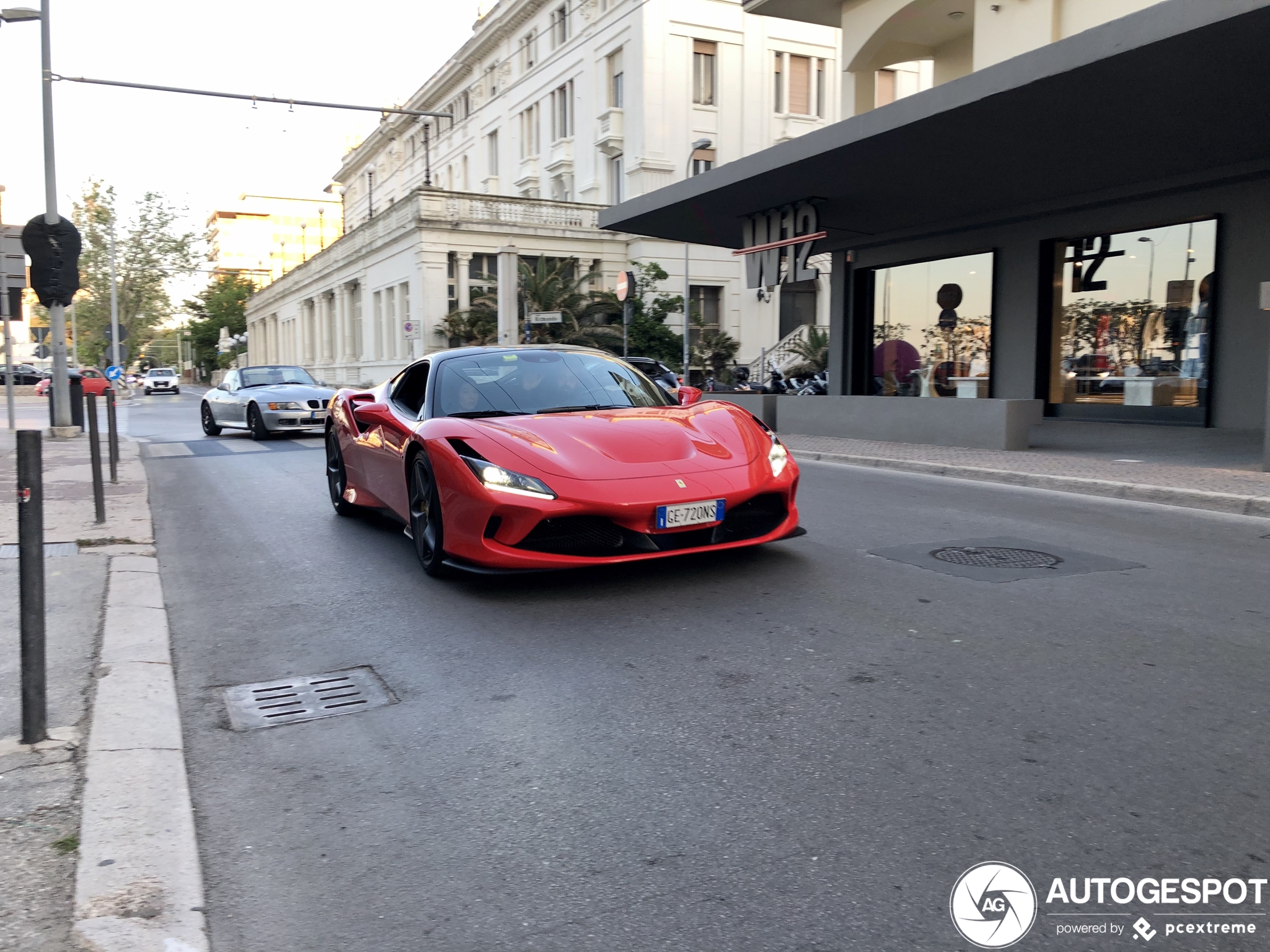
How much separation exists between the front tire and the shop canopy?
352 inches

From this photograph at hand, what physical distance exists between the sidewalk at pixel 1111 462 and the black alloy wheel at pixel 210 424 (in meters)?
11.2

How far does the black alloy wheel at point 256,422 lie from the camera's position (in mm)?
17906

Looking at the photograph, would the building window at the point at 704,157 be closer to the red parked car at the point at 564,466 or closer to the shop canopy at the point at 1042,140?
the shop canopy at the point at 1042,140

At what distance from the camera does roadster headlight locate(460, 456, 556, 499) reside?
5.21 metres

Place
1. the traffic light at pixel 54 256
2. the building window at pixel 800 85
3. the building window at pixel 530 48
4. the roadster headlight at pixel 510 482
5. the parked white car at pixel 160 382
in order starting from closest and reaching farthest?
the roadster headlight at pixel 510 482 < the traffic light at pixel 54 256 < the building window at pixel 800 85 < the building window at pixel 530 48 < the parked white car at pixel 160 382

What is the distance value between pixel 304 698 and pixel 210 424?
17503 millimetres

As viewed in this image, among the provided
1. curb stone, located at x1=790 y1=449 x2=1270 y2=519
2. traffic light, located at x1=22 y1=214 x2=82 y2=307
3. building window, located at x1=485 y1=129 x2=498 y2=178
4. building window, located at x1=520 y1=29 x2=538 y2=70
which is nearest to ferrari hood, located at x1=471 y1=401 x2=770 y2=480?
curb stone, located at x1=790 y1=449 x2=1270 y2=519

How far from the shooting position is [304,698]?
160 inches

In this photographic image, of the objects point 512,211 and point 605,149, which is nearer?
point 512,211

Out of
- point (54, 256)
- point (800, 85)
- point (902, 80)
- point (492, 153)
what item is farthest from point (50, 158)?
point (492, 153)

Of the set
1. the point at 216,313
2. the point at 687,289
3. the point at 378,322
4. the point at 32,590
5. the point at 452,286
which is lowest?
the point at 32,590

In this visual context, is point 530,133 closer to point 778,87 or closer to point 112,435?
point 778,87

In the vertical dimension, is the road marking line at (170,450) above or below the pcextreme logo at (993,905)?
above

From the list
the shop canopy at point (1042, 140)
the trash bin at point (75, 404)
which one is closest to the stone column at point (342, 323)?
the trash bin at point (75, 404)
